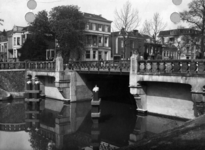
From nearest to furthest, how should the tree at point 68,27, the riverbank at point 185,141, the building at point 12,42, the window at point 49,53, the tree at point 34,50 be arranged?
the riverbank at point 185,141, the tree at point 68,27, the window at point 49,53, the tree at point 34,50, the building at point 12,42

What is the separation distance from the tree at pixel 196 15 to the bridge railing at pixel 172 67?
15376 millimetres

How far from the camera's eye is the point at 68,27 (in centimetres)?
3997

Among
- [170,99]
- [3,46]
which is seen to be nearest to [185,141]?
[170,99]

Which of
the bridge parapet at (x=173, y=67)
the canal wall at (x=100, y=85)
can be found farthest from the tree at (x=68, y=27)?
the bridge parapet at (x=173, y=67)

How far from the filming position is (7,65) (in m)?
29.0

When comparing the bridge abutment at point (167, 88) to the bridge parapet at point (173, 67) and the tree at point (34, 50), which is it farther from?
the tree at point (34, 50)

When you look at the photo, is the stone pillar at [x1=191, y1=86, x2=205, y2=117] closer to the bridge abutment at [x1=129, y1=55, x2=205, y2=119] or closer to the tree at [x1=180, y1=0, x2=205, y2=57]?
the bridge abutment at [x1=129, y1=55, x2=205, y2=119]

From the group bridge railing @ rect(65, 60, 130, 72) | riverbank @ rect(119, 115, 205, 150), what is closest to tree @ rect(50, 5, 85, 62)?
bridge railing @ rect(65, 60, 130, 72)

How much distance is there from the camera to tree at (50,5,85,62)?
39.9 meters

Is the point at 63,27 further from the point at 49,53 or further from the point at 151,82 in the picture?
the point at 151,82

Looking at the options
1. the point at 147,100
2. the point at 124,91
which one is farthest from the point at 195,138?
the point at 124,91

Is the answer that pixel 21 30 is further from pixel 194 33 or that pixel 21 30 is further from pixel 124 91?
pixel 194 33

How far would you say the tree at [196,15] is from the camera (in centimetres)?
2744

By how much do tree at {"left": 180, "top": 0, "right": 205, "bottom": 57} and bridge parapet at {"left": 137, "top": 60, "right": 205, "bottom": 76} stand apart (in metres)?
15.4
